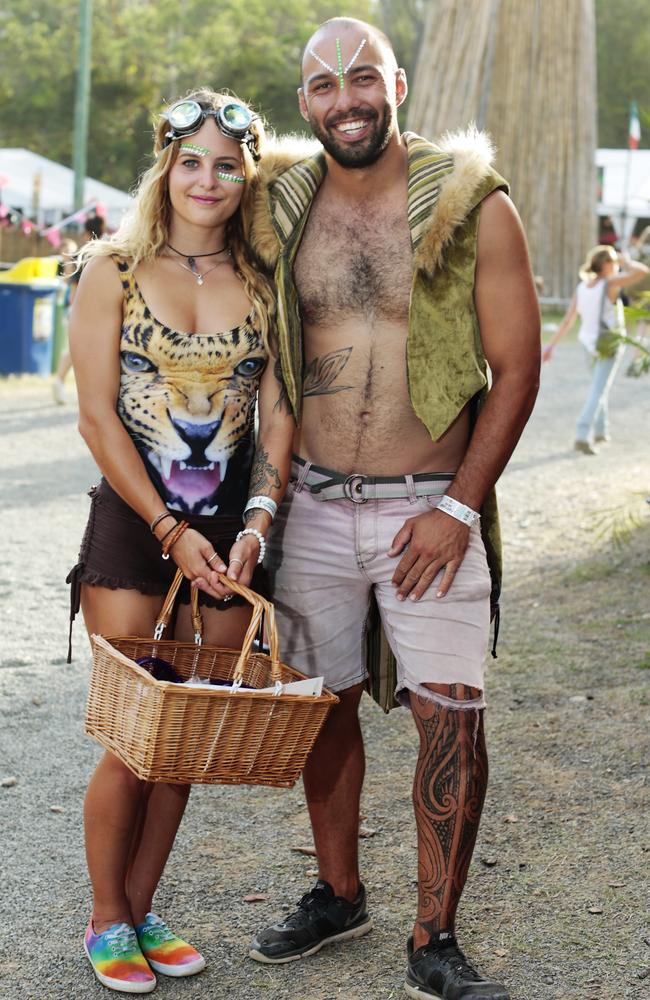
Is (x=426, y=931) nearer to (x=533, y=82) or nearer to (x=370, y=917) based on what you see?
(x=370, y=917)

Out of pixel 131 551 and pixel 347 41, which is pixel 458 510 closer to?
pixel 131 551

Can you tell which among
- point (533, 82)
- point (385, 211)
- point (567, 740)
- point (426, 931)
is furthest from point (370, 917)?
point (533, 82)

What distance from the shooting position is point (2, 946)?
3699mm

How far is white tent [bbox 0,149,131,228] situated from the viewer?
28703 mm

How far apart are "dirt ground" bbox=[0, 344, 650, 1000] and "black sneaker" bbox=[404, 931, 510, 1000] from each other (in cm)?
12

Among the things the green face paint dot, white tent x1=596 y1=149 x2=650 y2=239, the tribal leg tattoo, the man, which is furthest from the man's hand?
white tent x1=596 y1=149 x2=650 y2=239

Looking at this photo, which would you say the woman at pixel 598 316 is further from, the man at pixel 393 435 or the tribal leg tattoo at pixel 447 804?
the tribal leg tattoo at pixel 447 804

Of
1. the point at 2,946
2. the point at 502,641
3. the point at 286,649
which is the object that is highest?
the point at 286,649

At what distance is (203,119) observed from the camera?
3506mm

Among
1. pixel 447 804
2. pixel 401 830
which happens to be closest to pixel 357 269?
pixel 447 804

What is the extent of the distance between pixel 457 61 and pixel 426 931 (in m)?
24.4

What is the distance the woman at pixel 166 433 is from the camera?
3.42 meters

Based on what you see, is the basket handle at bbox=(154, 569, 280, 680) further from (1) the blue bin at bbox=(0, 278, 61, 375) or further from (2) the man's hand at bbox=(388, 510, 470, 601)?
(1) the blue bin at bbox=(0, 278, 61, 375)

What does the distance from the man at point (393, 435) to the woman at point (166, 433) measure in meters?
0.14
